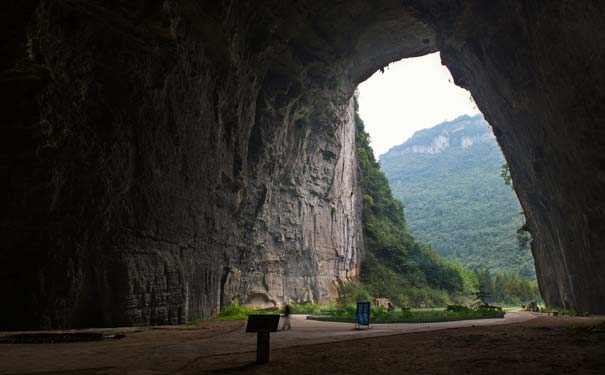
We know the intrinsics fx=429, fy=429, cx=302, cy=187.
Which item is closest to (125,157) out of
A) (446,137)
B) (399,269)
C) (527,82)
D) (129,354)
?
(129,354)

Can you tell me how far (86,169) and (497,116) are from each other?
21.8 m

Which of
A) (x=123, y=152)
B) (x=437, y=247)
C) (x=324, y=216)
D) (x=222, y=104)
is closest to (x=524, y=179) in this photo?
(x=324, y=216)

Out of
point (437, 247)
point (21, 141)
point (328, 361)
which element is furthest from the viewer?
point (437, 247)

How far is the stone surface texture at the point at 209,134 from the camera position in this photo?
11.0 metres

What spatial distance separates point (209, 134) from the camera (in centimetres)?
1812

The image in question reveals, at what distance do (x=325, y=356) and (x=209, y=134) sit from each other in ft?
41.8

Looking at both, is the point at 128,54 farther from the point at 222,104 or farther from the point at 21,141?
the point at 222,104

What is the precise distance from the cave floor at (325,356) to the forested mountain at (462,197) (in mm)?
30802

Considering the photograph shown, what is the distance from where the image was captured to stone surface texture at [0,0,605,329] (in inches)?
434

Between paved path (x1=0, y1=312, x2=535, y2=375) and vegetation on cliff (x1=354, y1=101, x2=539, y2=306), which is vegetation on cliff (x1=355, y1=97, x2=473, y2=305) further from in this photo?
paved path (x1=0, y1=312, x2=535, y2=375)

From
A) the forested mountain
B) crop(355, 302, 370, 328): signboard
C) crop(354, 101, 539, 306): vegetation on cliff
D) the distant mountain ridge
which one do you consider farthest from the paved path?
the distant mountain ridge

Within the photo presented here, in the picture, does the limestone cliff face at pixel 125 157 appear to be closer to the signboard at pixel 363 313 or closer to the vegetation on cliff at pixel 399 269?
the signboard at pixel 363 313

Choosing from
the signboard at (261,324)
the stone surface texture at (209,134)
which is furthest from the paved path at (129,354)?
the stone surface texture at (209,134)

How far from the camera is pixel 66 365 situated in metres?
5.89
